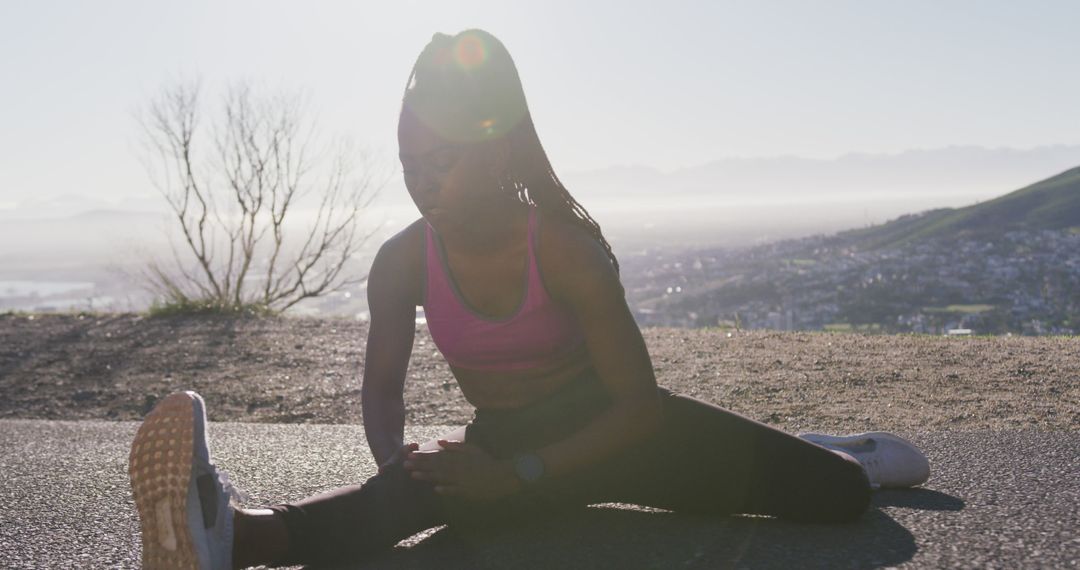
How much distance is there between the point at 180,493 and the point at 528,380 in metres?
0.86

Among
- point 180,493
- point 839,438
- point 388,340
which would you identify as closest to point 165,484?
point 180,493

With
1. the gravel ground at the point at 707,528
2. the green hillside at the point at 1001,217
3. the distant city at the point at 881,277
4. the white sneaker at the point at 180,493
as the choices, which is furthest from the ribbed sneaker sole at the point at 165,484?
the green hillside at the point at 1001,217

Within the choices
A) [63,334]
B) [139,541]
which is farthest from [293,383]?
[139,541]

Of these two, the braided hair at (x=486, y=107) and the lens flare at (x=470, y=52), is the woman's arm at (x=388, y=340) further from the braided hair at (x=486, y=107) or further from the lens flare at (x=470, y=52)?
the lens flare at (x=470, y=52)

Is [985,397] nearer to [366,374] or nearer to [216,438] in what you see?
[366,374]

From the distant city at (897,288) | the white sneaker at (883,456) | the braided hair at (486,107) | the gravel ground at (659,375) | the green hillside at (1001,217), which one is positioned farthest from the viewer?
the green hillside at (1001,217)

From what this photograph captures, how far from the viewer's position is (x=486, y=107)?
84.2 inches

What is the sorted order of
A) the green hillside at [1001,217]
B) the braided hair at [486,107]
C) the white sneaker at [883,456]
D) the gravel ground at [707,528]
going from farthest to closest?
1. the green hillside at [1001,217]
2. the white sneaker at [883,456]
3. the braided hair at [486,107]
4. the gravel ground at [707,528]

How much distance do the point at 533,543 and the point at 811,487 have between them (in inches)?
27.9

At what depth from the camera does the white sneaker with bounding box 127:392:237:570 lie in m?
1.72

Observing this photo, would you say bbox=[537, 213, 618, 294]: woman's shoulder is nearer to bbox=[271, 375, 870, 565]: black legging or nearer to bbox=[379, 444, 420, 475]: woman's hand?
bbox=[271, 375, 870, 565]: black legging

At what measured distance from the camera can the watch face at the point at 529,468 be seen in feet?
6.73

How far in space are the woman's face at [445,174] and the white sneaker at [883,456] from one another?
122 cm

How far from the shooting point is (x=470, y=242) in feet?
7.16
